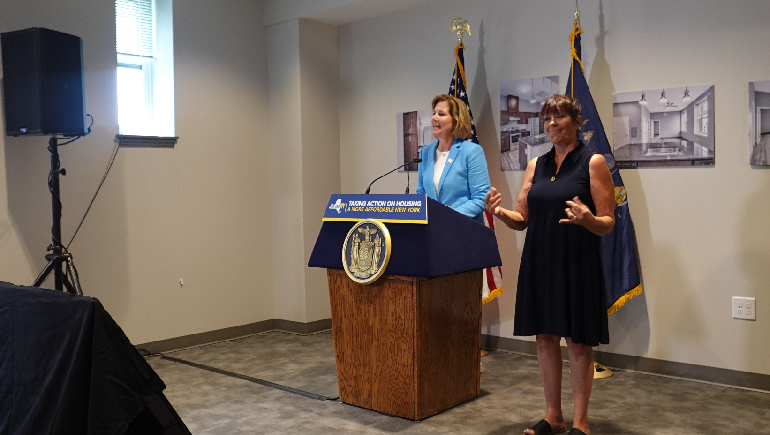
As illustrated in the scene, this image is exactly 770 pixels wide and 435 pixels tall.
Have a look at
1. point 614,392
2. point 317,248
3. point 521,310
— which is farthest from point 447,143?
point 614,392

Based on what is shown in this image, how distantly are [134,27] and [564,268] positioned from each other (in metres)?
3.76

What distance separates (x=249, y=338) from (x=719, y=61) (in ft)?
12.5

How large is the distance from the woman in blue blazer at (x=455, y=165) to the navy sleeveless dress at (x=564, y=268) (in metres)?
0.88

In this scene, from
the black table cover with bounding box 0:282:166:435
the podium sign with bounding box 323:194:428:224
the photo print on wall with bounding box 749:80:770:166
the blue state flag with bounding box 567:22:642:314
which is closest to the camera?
the black table cover with bounding box 0:282:166:435

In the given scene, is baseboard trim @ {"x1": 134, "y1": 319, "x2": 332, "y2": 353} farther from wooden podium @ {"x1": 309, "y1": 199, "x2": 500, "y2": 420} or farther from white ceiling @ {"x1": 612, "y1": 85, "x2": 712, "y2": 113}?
white ceiling @ {"x1": 612, "y1": 85, "x2": 712, "y2": 113}

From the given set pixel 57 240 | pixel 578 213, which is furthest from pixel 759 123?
pixel 57 240

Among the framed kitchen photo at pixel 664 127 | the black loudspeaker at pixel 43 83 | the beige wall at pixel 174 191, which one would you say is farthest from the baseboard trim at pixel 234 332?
the framed kitchen photo at pixel 664 127

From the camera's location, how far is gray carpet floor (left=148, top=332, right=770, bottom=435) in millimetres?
3358

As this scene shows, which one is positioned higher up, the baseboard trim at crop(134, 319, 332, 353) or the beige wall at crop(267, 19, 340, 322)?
the beige wall at crop(267, 19, 340, 322)

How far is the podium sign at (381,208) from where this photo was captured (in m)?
3.26

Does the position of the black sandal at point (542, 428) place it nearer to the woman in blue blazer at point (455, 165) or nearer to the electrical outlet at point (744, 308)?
the woman in blue blazer at point (455, 165)

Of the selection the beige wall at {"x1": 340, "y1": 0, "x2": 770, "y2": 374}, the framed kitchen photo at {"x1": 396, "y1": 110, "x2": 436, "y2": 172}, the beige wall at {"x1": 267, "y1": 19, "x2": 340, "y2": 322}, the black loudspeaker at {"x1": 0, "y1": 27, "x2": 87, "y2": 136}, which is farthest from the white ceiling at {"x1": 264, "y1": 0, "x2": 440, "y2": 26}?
the black loudspeaker at {"x1": 0, "y1": 27, "x2": 87, "y2": 136}

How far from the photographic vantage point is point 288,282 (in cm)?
589

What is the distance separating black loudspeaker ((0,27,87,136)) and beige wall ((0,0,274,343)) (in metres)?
0.40
